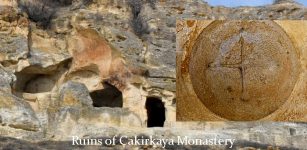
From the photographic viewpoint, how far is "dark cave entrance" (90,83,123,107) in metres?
16.4

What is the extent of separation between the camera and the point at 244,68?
5789 millimetres

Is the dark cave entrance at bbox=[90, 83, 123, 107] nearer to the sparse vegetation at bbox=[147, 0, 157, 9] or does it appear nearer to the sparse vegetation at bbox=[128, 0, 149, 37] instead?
the sparse vegetation at bbox=[128, 0, 149, 37]

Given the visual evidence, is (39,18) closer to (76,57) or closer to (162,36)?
(76,57)

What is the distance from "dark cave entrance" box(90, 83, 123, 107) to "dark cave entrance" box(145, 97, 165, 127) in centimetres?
82

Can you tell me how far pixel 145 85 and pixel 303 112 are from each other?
31.4ft

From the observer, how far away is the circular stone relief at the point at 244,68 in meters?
5.78

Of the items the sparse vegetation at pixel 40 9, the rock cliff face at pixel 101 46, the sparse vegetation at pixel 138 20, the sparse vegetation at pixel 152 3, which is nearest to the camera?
the rock cliff face at pixel 101 46

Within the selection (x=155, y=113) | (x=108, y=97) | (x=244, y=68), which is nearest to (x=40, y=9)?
(x=108, y=97)

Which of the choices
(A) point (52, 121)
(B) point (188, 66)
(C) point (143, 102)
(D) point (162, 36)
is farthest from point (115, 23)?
(B) point (188, 66)

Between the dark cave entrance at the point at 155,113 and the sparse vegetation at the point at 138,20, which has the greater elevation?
the sparse vegetation at the point at 138,20

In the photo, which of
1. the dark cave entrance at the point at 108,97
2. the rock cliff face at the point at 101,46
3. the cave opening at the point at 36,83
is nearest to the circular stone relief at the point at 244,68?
the rock cliff face at the point at 101,46

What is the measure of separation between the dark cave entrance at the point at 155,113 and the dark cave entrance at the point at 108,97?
A: 2.70 feet

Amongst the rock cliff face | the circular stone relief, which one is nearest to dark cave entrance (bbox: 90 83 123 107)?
the rock cliff face

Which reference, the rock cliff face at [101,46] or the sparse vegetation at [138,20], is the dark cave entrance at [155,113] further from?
the sparse vegetation at [138,20]
